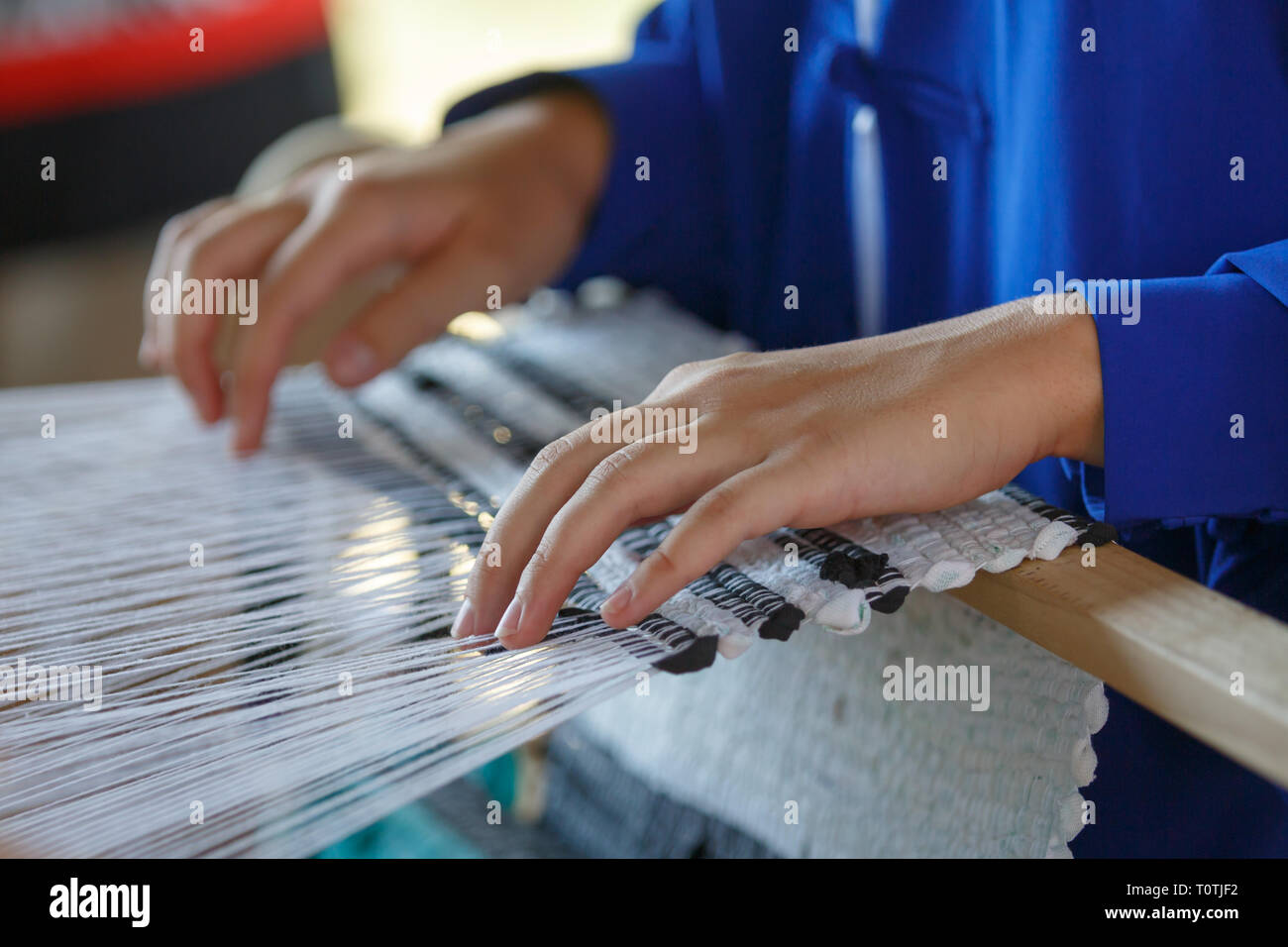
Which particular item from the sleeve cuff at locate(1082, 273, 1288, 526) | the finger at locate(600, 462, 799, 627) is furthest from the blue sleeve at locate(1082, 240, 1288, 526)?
the finger at locate(600, 462, 799, 627)

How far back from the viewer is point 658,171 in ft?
3.02

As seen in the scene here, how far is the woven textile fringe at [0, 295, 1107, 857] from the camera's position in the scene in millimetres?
412

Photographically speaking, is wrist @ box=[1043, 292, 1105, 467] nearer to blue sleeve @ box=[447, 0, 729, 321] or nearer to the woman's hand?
the woman's hand

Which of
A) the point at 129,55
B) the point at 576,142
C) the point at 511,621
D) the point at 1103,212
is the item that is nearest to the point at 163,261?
the point at 576,142

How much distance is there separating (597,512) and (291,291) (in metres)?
0.42

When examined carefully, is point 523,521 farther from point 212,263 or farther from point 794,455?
point 212,263

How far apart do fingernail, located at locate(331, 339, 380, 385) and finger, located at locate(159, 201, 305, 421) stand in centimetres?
9

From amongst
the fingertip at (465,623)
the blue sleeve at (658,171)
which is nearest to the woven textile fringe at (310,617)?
the fingertip at (465,623)

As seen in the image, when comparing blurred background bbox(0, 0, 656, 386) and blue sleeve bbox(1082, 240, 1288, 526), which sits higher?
blurred background bbox(0, 0, 656, 386)

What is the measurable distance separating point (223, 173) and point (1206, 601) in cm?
220

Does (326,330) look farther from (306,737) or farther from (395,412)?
(306,737)

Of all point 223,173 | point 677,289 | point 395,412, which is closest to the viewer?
point 395,412

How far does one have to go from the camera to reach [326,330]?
1.19 meters
